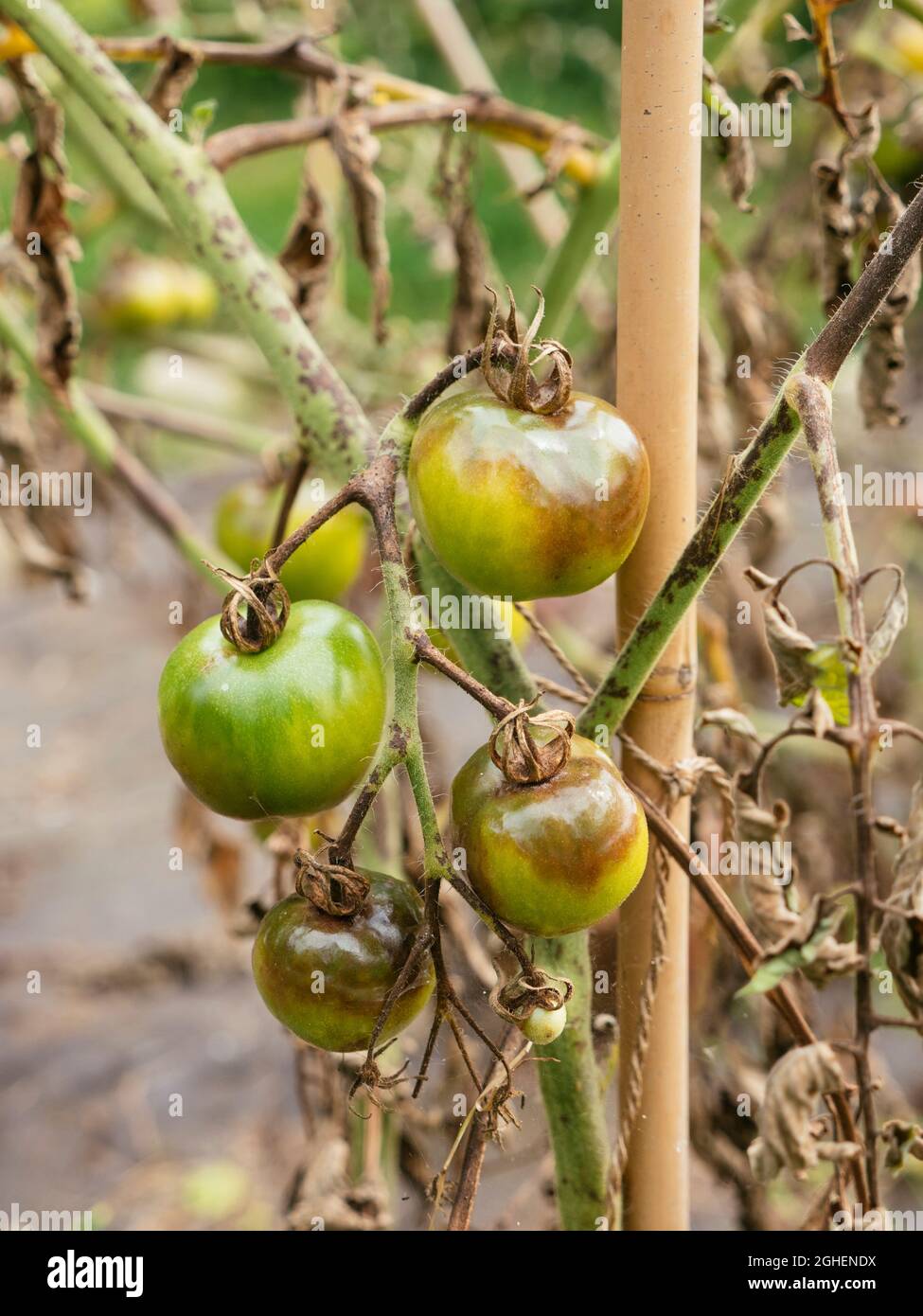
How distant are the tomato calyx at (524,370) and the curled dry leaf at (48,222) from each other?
50 cm

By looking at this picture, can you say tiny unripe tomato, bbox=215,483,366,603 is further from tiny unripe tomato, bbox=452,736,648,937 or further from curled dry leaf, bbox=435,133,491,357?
tiny unripe tomato, bbox=452,736,648,937

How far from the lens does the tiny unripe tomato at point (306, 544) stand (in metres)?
1.15

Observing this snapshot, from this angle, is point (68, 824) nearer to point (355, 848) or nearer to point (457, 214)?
point (457, 214)

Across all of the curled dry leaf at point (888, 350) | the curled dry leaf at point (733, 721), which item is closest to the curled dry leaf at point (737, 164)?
the curled dry leaf at point (888, 350)

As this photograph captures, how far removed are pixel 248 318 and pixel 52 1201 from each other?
1.72 meters

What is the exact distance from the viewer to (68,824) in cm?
293

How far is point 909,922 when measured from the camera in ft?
1.87

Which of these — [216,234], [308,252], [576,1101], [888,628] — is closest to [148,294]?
[308,252]

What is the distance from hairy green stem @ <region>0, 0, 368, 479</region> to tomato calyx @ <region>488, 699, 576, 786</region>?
25cm

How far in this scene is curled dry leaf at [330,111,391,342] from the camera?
0.92 metres

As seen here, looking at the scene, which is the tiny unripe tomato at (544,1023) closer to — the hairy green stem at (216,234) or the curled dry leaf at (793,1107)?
the curled dry leaf at (793,1107)

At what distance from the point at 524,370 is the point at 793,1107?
0.36 m

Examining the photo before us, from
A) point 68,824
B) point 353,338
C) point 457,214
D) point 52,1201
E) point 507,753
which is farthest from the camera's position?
point 68,824
